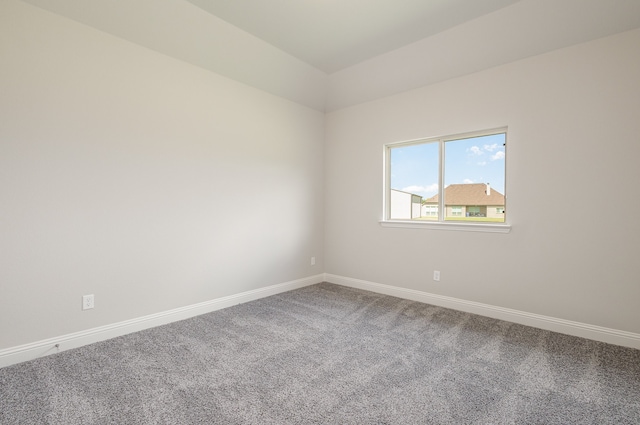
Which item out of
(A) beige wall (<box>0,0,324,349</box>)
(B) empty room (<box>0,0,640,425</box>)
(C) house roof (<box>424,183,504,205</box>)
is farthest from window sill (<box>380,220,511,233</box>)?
(A) beige wall (<box>0,0,324,349</box>)

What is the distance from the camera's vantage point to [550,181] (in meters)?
2.65

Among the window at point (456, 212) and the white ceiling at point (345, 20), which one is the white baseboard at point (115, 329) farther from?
the white ceiling at point (345, 20)

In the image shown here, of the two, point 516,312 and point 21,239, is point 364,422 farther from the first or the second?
point 21,239

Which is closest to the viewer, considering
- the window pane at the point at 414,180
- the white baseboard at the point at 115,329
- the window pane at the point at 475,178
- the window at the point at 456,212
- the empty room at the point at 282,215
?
the empty room at the point at 282,215

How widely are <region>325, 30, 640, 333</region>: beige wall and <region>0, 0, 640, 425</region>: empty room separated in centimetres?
2

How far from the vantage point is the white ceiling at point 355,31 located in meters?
2.29

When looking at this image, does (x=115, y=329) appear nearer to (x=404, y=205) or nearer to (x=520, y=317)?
(x=404, y=205)

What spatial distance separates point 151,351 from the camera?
2.23 m

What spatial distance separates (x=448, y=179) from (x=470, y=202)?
358 millimetres

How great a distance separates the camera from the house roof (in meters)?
3.08

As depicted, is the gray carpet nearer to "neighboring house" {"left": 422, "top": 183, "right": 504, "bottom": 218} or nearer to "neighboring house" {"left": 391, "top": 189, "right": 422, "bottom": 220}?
"neighboring house" {"left": 422, "top": 183, "right": 504, "bottom": 218}

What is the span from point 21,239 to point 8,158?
1.84ft

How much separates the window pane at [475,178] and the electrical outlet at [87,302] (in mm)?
3541

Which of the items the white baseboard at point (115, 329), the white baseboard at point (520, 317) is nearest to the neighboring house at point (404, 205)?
the white baseboard at point (520, 317)
